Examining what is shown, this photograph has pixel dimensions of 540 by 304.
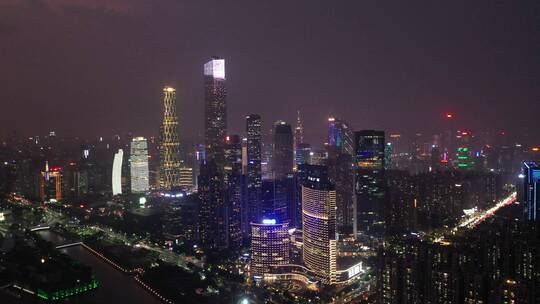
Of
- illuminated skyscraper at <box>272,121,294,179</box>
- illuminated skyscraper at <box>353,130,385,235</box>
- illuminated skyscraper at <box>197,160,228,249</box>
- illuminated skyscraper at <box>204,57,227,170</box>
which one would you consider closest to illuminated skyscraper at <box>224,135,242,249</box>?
illuminated skyscraper at <box>197,160,228,249</box>

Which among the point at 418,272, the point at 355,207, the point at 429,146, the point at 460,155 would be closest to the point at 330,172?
the point at 355,207

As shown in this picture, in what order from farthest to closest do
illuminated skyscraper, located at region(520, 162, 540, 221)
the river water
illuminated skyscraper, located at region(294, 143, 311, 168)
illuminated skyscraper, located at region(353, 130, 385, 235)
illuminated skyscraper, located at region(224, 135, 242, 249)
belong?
illuminated skyscraper, located at region(294, 143, 311, 168) → illuminated skyscraper, located at region(353, 130, 385, 235) → illuminated skyscraper, located at region(224, 135, 242, 249) → illuminated skyscraper, located at region(520, 162, 540, 221) → the river water

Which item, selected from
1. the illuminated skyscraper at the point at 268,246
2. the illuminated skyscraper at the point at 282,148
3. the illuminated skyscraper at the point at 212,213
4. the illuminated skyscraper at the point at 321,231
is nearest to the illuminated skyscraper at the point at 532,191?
the illuminated skyscraper at the point at 321,231

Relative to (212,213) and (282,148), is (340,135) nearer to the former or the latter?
(282,148)

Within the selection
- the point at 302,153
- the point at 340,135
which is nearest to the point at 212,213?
the point at 340,135

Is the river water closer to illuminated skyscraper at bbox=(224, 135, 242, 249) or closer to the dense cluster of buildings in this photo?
the dense cluster of buildings

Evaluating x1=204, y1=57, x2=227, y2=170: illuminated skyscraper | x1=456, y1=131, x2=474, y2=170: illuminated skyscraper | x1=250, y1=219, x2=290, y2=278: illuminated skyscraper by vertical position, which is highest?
x1=204, y1=57, x2=227, y2=170: illuminated skyscraper

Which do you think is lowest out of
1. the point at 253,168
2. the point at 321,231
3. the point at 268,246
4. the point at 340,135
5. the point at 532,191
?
the point at 268,246

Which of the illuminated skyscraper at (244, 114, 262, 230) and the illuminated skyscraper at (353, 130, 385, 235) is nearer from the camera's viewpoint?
the illuminated skyscraper at (353, 130, 385, 235)
